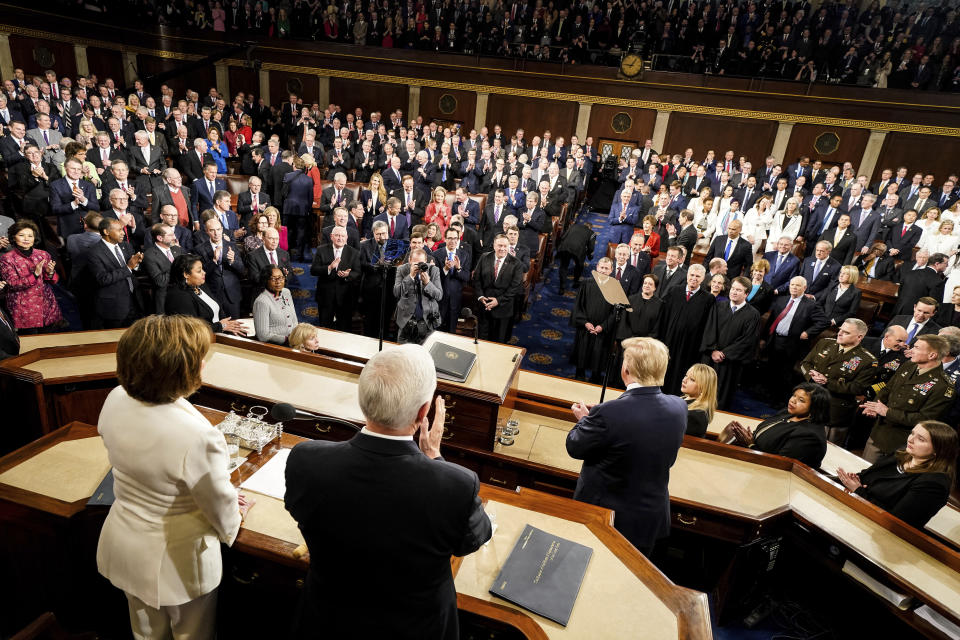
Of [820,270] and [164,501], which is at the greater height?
[820,270]

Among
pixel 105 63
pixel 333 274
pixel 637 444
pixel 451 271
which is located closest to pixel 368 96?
pixel 105 63

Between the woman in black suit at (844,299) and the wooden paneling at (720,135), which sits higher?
the wooden paneling at (720,135)

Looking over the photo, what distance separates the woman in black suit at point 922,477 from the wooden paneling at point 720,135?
535 inches

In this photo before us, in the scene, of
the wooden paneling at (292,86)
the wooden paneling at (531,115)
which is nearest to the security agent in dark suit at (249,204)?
the wooden paneling at (531,115)

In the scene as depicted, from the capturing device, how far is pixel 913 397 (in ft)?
13.9

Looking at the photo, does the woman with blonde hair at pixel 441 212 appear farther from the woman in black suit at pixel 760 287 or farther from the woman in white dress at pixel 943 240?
the woman in white dress at pixel 943 240

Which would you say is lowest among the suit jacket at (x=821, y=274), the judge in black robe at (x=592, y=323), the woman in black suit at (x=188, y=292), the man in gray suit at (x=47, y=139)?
the judge in black robe at (x=592, y=323)

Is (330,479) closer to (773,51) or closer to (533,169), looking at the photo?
(533,169)

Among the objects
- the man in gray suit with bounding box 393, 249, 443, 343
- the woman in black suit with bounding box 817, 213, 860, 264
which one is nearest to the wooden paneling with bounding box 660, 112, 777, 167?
the woman in black suit with bounding box 817, 213, 860, 264

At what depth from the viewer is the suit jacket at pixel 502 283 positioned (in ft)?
19.6

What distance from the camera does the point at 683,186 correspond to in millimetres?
11500

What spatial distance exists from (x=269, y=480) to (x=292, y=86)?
58.6 feet

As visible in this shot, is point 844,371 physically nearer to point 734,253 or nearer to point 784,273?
point 784,273

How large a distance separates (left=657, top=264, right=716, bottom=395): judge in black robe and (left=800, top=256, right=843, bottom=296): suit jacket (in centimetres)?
192
